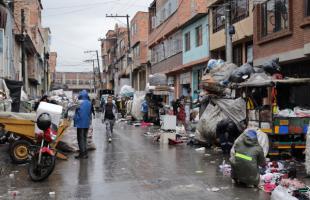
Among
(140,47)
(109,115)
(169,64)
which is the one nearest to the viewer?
(109,115)

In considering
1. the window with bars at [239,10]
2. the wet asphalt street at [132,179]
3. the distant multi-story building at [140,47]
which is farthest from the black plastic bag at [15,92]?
the distant multi-story building at [140,47]

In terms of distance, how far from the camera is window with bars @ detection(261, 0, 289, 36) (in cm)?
1889

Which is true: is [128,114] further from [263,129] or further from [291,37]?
[263,129]

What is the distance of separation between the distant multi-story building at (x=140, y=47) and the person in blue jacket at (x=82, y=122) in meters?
40.0

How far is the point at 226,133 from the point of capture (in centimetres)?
1520

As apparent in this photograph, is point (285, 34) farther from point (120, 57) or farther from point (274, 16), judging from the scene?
point (120, 57)

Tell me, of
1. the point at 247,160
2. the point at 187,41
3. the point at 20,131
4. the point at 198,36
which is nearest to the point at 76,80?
the point at 187,41

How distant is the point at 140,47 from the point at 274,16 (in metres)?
38.2

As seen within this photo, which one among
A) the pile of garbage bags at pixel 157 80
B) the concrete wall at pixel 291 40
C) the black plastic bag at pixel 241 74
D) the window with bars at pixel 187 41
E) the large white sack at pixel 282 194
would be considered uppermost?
the window with bars at pixel 187 41

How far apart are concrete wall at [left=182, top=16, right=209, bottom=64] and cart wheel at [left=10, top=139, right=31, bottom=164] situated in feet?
60.2

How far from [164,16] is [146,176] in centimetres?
3175

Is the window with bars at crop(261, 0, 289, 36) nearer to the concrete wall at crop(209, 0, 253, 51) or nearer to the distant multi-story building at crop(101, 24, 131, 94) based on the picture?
the concrete wall at crop(209, 0, 253, 51)

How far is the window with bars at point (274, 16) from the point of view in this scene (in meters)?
18.9

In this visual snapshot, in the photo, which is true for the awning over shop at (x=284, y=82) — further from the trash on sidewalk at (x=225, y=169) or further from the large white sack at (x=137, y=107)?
the large white sack at (x=137, y=107)
